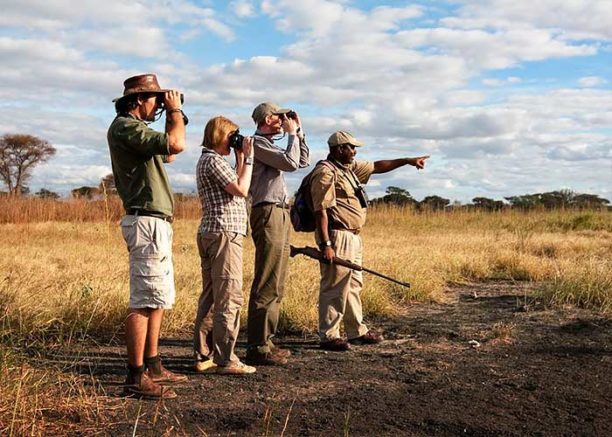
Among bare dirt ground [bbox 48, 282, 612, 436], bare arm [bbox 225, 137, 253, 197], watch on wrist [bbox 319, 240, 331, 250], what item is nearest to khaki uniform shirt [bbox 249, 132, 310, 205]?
bare arm [bbox 225, 137, 253, 197]

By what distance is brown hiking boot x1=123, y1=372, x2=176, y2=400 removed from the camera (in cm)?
426

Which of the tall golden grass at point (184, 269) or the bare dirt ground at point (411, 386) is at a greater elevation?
the tall golden grass at point (184, 269)

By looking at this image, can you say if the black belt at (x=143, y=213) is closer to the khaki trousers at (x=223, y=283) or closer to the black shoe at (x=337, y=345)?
the khaki trousers at (x=223, y=283)

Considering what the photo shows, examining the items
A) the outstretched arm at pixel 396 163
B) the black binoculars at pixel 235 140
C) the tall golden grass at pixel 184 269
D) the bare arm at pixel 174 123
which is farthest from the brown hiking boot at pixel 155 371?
the outstretched arm at pixel 396 163

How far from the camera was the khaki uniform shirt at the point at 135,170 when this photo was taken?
164 inches

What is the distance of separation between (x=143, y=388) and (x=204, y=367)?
767mm

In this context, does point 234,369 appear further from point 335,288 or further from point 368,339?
point 368,339

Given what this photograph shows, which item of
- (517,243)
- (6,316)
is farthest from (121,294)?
(517,243)

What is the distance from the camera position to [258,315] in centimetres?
521

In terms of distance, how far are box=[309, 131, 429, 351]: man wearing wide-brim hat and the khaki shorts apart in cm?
176

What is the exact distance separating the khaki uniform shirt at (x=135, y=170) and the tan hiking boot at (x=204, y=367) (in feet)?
4.01

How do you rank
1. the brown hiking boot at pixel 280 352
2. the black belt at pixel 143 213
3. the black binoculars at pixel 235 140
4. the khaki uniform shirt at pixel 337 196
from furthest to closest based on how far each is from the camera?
the khaki uniform shirt at pixel 337 196 → the brown hiking boot at pixel 280 352 → the black binoculars at pixel 235 140 → the black belt at pixel 143 213

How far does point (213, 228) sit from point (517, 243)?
355 inches

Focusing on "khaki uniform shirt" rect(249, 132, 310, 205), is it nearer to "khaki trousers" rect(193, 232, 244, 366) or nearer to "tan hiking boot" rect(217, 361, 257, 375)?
"khaki trousers" rect(193, 232, 244, 366)
